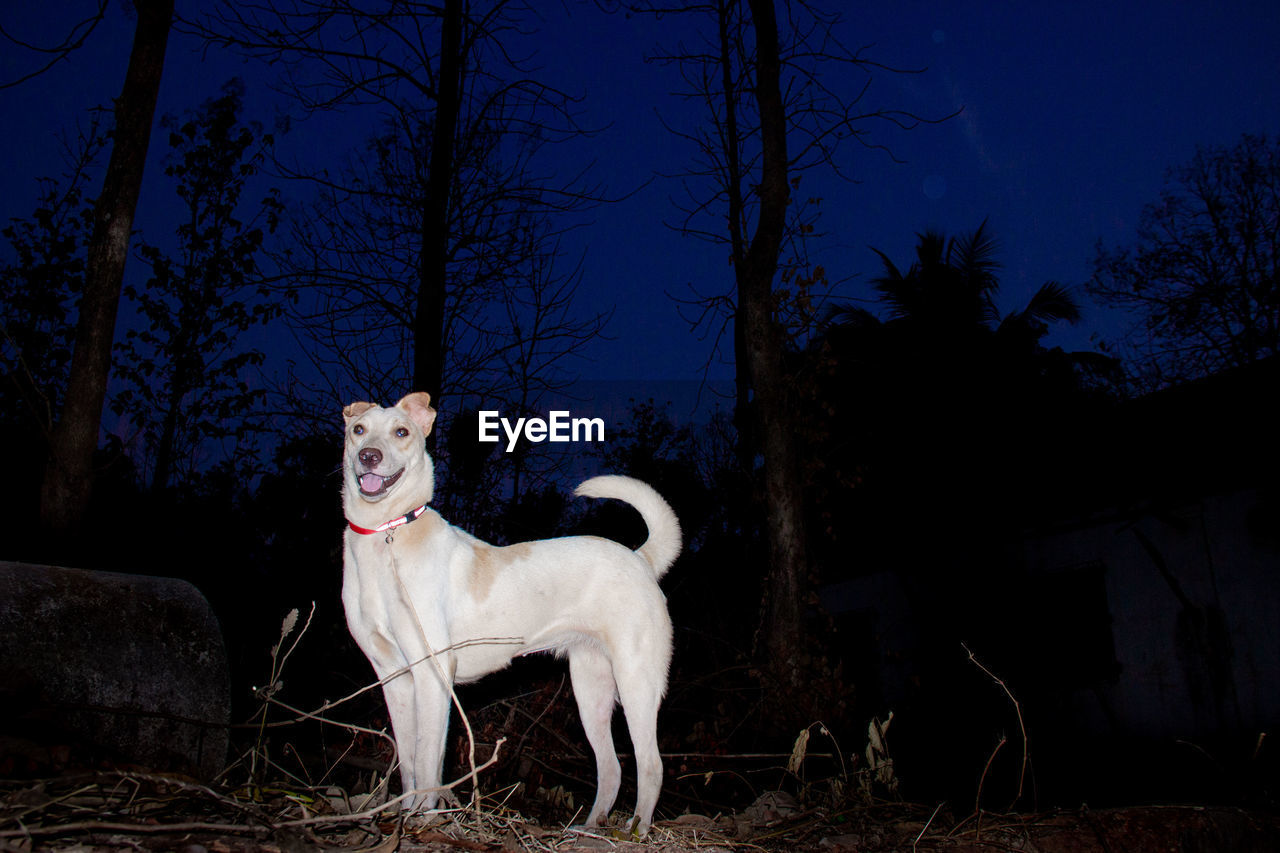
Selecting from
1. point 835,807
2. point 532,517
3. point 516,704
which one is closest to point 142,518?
point 532,517

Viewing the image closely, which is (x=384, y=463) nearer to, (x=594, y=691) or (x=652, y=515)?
(x=652, y=515)

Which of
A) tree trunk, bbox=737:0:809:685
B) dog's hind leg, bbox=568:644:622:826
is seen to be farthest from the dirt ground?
tree trunk, bbox=737:0:809:685

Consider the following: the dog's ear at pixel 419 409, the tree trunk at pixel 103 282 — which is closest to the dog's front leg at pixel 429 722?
the dog's ear at pixel 419 409

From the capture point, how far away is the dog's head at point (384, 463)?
12.4 feet

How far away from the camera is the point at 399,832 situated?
202 centimetres

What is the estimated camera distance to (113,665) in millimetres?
3254

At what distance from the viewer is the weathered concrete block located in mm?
2889

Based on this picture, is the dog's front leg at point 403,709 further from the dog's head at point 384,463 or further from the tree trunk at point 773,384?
the tree trunk at point 773,384

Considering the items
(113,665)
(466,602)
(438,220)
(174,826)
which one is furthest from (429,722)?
(438,220)

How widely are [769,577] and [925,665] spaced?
725 centimetres

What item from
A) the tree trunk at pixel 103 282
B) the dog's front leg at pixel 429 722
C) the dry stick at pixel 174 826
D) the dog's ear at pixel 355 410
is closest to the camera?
the dry stick at pixel 174 826

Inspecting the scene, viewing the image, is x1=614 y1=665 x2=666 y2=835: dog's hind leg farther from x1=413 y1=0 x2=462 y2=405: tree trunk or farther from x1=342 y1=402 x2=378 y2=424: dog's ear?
x1=413 y1=0 x2=462 y2=405: tree trunk

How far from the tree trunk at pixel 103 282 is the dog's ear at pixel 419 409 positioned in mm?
2117

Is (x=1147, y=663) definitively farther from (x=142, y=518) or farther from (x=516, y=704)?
(x=142, y=518)
